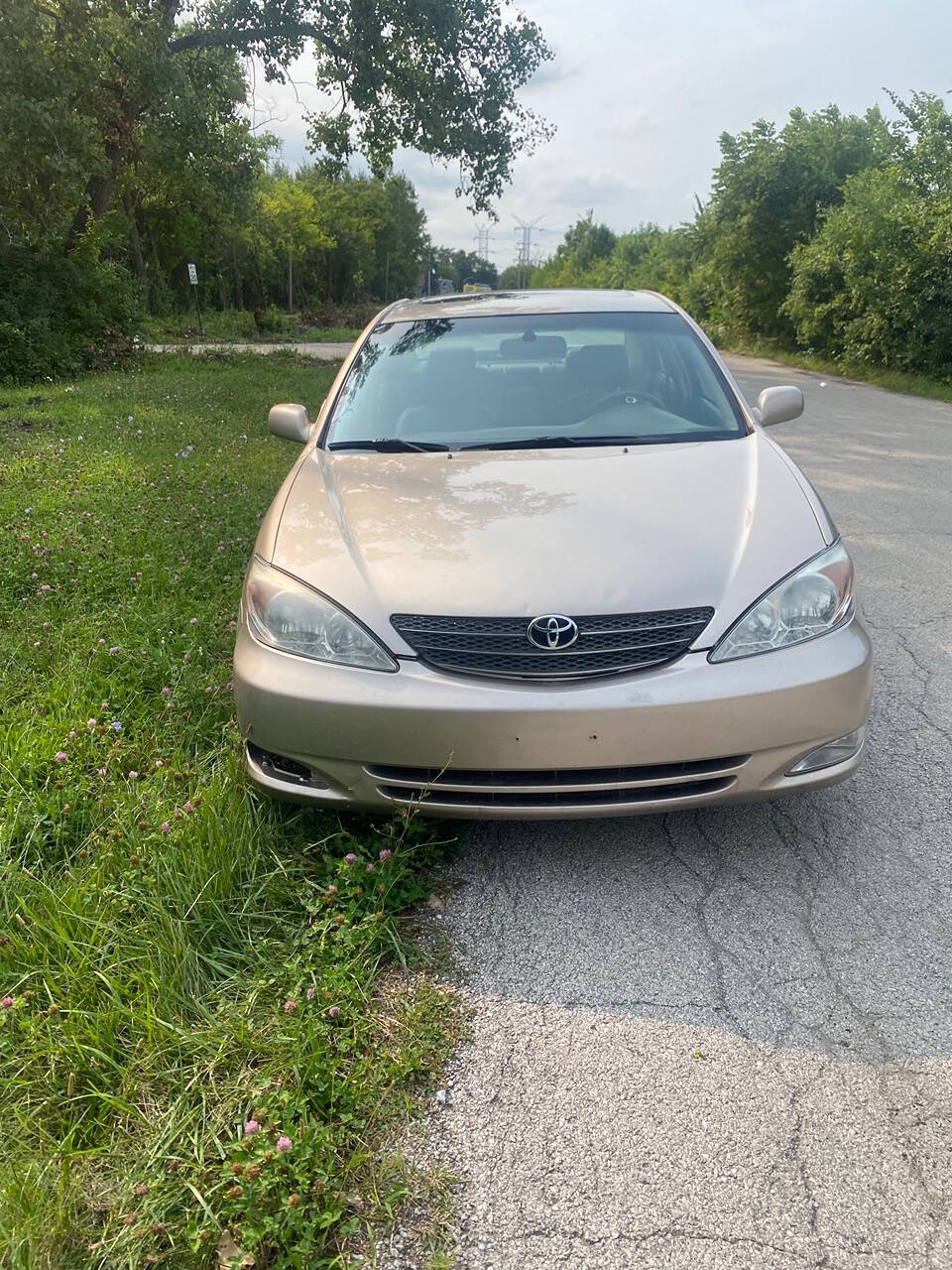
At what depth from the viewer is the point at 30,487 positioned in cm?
625

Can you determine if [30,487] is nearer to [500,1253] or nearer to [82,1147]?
[82,1147]

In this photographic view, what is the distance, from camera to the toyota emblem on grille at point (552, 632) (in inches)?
86.0

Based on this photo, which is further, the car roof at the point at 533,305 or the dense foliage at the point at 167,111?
the dense foliage at the point at 167,111

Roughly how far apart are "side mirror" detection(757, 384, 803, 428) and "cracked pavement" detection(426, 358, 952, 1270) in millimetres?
1323

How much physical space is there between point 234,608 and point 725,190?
2563cm

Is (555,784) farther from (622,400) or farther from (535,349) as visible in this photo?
(535,349)

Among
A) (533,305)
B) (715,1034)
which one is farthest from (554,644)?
(533,305)

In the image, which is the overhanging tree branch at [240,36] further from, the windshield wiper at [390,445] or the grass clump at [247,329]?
the windshield wiper at [390,445]

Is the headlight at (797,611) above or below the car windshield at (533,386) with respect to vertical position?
below

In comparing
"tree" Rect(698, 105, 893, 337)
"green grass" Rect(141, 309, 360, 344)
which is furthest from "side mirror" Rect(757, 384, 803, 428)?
"green grass" Rect(141, 309, 360, 344)

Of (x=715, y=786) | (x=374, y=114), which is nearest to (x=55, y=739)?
(x=715, y=786)

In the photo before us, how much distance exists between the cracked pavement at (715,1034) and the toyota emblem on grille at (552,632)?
2.42 feet

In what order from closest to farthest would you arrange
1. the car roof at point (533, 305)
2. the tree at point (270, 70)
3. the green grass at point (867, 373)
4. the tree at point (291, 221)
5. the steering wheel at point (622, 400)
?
the steering wheel at point (622, 400) < the car roof at point (533, 305) < the tree at point (270, 70) < the green grass at point (867, 373) < the tree at point (291, 221)

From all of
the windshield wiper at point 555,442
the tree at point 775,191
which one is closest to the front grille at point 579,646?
the windshield wiper at point 555,442
